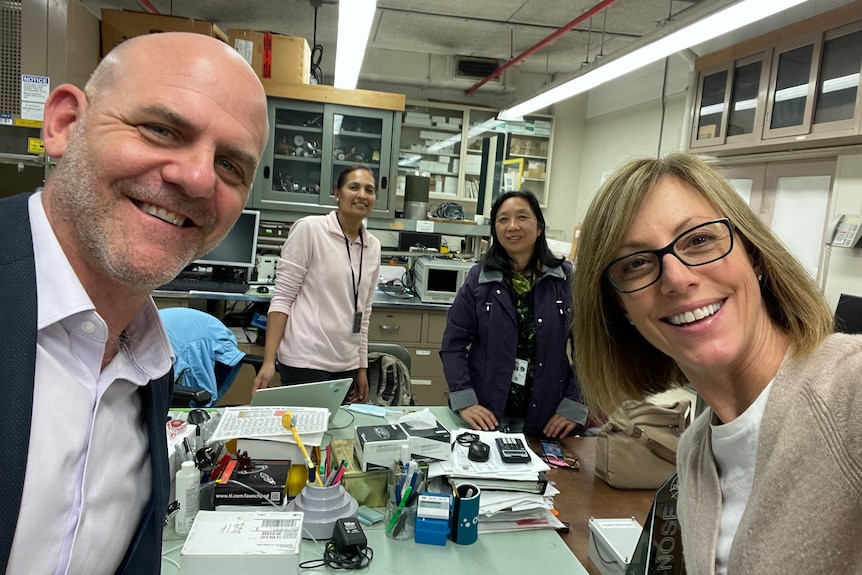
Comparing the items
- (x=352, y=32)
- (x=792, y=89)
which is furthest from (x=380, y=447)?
(x=792, y=89)

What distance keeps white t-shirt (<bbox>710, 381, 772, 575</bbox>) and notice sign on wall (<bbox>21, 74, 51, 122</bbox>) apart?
3253 millimetres

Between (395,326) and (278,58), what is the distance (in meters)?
2.39

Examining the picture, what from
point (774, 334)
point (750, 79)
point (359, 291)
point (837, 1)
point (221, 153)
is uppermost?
point (837, 1)

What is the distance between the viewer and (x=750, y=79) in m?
3.81

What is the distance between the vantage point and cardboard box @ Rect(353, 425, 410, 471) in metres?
1.40

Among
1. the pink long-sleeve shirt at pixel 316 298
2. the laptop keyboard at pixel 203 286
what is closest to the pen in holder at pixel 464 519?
the pink long-sleeve shirt at pixel 316 298

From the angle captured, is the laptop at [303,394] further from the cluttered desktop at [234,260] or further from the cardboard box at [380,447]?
the cluttered desktop at [234,260]

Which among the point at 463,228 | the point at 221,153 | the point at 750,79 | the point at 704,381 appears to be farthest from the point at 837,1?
the point at 221,153

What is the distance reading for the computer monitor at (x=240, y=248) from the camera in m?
3.86

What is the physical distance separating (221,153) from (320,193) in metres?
3.79

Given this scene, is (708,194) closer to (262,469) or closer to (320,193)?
(262,469)

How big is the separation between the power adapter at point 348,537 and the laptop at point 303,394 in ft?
1.81

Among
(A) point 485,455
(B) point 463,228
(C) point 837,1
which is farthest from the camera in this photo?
(B) point 463,228

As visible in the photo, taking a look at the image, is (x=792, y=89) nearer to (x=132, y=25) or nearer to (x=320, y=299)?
(x=320, y=299)
